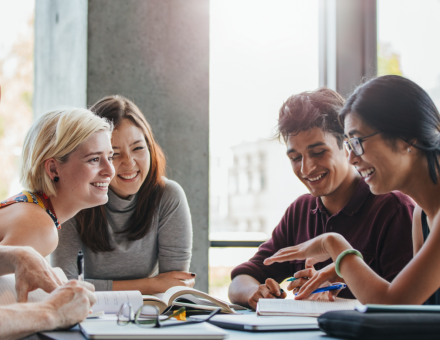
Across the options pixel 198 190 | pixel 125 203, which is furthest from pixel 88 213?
pixel 198 190

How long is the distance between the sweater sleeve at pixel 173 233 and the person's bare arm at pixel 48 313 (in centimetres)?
117

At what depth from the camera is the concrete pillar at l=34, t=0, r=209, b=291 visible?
2.82 m

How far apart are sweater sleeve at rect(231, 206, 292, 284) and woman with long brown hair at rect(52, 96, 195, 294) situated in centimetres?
32

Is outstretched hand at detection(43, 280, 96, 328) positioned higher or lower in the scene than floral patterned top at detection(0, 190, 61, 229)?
lower

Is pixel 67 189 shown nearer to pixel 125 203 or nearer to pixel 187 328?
pixel 125 203

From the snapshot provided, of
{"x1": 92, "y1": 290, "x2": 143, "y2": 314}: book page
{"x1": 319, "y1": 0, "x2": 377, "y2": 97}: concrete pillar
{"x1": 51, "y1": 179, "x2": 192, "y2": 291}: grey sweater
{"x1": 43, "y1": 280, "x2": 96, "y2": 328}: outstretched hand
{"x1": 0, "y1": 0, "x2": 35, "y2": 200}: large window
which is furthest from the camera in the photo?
{"x1": 319, "y1": 0, "x2": 377, "y2": 97}: concrete pillar

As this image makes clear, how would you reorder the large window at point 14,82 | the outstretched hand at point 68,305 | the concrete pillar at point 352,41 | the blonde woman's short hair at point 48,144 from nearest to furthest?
the outstretched hand at point 68,305 < the blonde woman's short hair at point 48,144 < the large window at point 14,82 < the concrete pillar at point 352,41

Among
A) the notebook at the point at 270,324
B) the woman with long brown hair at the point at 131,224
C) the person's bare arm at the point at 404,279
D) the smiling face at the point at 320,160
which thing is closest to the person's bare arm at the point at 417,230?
the person's bare arm at the point at 404,279

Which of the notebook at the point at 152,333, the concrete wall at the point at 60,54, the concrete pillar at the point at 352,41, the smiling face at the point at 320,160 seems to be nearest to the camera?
the notebook at the point at 152,333

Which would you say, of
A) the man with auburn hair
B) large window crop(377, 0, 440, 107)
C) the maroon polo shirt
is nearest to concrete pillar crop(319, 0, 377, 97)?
large window crop(377, 0, 440, 107)

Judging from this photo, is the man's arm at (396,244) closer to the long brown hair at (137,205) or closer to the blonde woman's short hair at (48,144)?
the long brown hair at (137,205)

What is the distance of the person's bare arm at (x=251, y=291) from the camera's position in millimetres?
1480

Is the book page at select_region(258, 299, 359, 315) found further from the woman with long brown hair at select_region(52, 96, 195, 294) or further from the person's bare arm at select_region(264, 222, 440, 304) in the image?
the woman with long brown hair at select_region(52, 96, 195, 294)

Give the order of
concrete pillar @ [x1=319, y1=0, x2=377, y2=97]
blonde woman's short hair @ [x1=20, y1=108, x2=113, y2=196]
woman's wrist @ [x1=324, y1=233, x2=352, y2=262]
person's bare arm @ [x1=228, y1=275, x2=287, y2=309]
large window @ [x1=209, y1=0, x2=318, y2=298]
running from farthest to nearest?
concrete pillar @ [x1=319, y1=0, x2=377, y2=97]
large window @ [x1=209, y1=0, x2=318, y2=298]
blonde woman's short hair @ [x1=20, y1=108, x2=113, y2=196]
person's bare arm @ [x1=228, y1=275, x2=287, y2=309]
woman's wrist @ [x1=324, y1=233, x2=352, y2=262]
